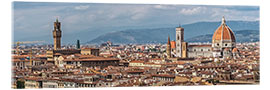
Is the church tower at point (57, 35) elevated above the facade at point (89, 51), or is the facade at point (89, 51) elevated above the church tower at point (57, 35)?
the church tower at point (57, 35)

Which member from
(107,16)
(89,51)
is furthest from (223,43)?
(107,16)

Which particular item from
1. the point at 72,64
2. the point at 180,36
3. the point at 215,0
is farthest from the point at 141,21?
the point at 180,36

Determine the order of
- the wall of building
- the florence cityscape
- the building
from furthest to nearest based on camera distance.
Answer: the wall of building, the building, the florence cityscape

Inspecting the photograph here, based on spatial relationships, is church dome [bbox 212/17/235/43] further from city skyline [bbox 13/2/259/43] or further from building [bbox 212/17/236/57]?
city skyline [bbox 13/2/259/43]

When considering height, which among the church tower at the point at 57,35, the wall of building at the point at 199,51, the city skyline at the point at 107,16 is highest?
the city skyline at the point at 107,16

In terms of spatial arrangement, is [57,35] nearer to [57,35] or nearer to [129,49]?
[57,35]

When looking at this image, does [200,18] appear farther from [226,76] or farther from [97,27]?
[226,76]

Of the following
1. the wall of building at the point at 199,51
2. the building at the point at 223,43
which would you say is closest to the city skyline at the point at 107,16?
the building at the point at 223,43

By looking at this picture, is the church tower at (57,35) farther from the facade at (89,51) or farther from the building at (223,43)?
the building at (223,43)

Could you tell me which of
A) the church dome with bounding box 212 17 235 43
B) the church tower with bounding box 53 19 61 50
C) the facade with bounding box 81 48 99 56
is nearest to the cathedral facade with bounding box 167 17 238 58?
the church dome with bounding box 212 17 235 43
